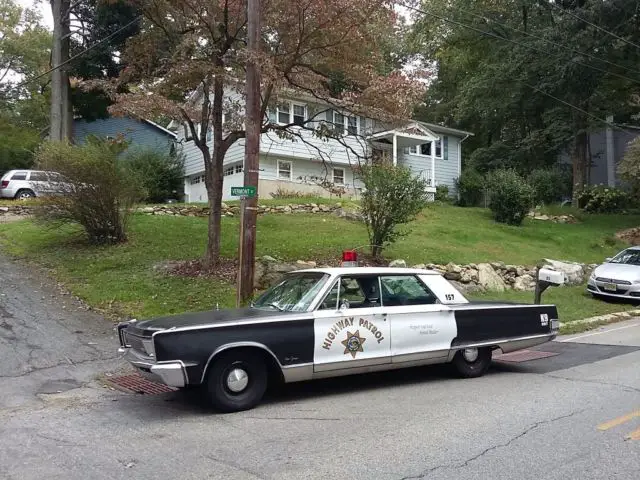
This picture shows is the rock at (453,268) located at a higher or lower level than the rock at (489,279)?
higher

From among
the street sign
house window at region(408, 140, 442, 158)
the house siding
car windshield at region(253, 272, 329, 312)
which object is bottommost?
car windshield at region(253, 272, 329, 312)

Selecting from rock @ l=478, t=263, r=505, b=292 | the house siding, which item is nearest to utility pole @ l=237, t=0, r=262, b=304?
rock @ l=478, t=263, r=505, b=292

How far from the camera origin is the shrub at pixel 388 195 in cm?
1460

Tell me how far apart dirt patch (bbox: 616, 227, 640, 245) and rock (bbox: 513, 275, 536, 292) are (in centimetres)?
954

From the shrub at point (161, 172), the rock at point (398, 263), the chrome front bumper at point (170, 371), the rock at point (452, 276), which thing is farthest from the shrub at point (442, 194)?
the chrome front bumper at point (170, 371)

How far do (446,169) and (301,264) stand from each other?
22556mm

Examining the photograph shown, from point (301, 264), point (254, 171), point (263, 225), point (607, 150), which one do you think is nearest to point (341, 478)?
point (254, 171)

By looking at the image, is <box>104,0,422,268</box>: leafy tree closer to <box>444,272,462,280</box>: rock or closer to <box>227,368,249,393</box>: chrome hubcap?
<box>444,272,462,280</box>: rock

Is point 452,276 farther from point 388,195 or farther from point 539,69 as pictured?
point 539,69

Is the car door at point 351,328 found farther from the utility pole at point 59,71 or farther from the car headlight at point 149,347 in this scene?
the utility pole at point 59,71

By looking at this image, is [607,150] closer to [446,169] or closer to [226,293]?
[446,169]

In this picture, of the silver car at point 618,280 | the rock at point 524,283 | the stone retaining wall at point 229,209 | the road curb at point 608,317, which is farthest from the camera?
the stone retaining wall at point 229,209

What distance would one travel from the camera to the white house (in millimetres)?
27172

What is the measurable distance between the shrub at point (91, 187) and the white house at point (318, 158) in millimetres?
9869
